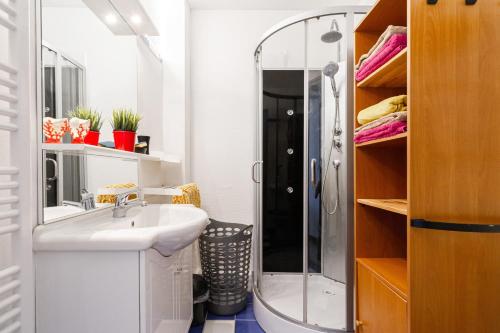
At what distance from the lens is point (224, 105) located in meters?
2.47

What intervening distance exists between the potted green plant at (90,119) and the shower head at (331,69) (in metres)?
1.45

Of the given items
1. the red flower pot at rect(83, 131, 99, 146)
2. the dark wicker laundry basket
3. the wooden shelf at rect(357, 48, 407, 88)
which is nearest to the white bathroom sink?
the red flower pot at rect(83, 131, 99, 146)

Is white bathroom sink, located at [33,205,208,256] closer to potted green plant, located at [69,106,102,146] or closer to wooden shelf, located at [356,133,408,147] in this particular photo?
potted green plant, located at [69,106,102,146]

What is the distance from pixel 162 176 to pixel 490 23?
86.0 inches

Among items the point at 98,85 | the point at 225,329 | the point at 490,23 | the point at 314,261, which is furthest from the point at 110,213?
the point at 490,23

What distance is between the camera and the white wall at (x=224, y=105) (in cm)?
244

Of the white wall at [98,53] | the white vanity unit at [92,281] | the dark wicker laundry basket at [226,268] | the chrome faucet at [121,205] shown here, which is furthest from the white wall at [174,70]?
the white vanity unit at [92,281]

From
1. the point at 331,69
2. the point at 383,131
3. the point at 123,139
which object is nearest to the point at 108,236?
the point at 123,139

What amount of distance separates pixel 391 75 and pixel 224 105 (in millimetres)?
1548

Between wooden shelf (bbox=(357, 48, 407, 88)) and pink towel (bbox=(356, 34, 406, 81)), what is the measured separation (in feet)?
0.10

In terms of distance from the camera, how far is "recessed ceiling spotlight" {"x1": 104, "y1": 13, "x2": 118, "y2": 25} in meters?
1.49

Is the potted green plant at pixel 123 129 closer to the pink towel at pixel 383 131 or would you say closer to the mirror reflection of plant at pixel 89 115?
the mirror reflection of plant at pixel 89 115

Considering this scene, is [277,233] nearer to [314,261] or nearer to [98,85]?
[314,261]

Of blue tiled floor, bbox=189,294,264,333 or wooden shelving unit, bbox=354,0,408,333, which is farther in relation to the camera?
blue tiled floor, bbox=189,294,264,333
